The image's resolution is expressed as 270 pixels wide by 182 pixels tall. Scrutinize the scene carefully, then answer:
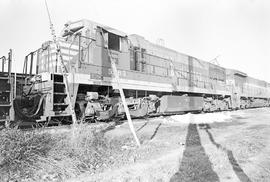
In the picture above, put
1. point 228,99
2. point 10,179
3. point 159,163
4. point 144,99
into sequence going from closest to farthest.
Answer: point 10,179 → point 159,163 → point 144,99 → point 228,99

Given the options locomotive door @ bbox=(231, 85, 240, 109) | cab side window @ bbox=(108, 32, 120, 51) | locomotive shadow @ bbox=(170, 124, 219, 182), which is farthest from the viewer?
locomotive door @ bbox=(231, 85, 240, 109)

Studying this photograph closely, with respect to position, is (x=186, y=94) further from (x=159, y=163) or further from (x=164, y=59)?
(x=159, y=163)

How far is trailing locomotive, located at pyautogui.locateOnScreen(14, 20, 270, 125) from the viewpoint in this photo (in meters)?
7.40

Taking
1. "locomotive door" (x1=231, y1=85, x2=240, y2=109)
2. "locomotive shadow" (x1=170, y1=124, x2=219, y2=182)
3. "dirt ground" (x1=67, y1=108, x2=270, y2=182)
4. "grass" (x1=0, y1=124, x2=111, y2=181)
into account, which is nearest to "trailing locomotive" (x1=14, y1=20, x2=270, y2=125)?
"grass" (x1=0, y1=124, x2=111, y2=181)

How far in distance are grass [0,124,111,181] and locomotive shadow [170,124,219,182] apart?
136 cm

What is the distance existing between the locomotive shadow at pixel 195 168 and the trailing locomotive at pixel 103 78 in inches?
109

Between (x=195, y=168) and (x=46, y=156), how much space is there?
8.25 feet

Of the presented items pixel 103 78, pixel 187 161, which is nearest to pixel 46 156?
pixel 187 161

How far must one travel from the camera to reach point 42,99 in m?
7.14

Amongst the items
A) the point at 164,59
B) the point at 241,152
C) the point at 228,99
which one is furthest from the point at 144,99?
the point at 228,99

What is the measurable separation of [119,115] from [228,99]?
47.5 ft

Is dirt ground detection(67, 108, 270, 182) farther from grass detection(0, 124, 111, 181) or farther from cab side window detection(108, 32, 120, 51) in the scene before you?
cab side window detection(108, 32, 120, 51)

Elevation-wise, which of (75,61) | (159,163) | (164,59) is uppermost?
(164,59)

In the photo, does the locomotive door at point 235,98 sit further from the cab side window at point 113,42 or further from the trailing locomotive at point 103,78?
the cab side window at point 113,42
